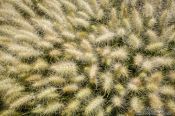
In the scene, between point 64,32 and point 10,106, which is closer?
point 10,106

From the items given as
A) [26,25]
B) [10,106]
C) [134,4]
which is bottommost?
[10,106]

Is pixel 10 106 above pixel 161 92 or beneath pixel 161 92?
beneath

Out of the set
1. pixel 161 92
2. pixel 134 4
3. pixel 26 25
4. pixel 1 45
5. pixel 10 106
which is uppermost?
pixel 134 4

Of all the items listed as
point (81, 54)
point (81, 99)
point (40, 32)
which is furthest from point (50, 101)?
point (40, 32)

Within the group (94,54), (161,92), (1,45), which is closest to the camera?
(161,92)

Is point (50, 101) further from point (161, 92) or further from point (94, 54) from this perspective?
point (161, 92)

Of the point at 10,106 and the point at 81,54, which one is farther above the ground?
the point at 81,54

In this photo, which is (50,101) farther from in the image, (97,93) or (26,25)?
(26,25)

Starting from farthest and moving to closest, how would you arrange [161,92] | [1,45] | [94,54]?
1. [1,45]
2. [94,54]
3. [161,92]

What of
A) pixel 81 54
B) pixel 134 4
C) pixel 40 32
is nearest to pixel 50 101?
pixel 81 54
